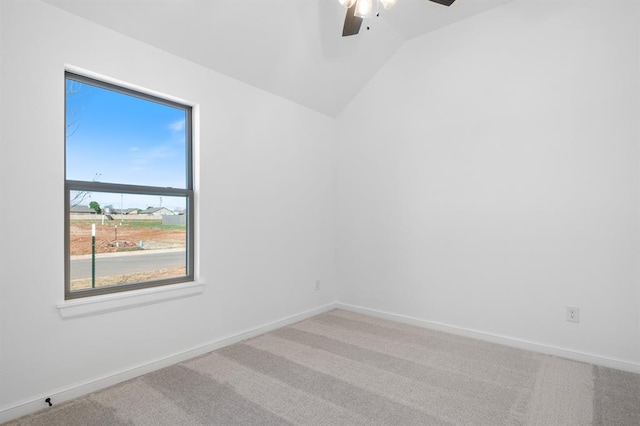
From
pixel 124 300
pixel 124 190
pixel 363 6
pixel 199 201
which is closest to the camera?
pixel 363 6

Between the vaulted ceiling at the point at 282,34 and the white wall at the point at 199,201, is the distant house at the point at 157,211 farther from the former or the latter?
the vaulted ceiling at the point at 282,34

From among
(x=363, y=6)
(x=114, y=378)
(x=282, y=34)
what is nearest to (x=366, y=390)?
(x=114, y=378)

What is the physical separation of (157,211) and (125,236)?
0.31 m

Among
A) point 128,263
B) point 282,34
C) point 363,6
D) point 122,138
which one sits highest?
point 282,34

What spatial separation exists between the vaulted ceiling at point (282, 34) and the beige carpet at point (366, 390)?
2459mm

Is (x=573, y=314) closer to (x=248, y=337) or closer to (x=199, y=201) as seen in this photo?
(x=248, y=337)

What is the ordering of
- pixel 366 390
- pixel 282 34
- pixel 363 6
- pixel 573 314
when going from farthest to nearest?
pixel 282 34 → pixel 573 314 → pixel 366 390 → pixel 363 6

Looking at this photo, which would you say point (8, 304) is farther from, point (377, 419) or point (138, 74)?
point (377, 419)

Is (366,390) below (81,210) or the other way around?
below

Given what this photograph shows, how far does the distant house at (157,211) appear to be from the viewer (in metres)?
2.71

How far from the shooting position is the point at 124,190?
252 centimetres

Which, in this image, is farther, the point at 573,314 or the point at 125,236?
the point at 573,314

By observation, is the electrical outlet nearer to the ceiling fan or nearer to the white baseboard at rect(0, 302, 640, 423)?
the white baseboard at rect(0, 302, 640, 423)

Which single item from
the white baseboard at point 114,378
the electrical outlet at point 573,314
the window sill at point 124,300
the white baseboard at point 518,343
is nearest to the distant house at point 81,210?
the window sill at point 124,300
